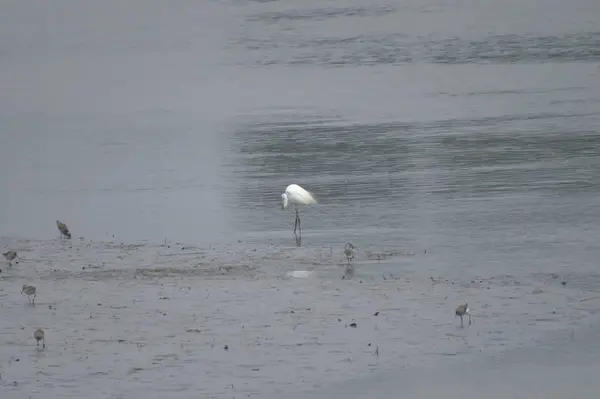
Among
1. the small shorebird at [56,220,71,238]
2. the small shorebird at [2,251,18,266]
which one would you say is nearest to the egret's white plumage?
the small shorebird at [56,220,71,238]

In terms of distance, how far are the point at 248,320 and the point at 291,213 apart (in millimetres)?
5652

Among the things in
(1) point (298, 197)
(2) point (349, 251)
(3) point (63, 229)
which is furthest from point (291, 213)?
(2) point (349, 251)

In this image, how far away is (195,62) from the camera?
134 ft

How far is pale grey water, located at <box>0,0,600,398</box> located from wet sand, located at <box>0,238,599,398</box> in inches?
1.3

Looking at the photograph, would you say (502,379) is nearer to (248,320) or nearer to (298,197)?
(248,320)

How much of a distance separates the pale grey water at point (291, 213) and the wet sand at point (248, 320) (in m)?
0.03

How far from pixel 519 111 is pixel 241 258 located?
487 inches

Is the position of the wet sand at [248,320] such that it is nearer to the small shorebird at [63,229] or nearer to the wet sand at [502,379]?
the wet sand at [502,379]

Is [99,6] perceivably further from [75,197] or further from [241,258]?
[241,258]

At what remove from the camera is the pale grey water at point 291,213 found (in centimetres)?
1359

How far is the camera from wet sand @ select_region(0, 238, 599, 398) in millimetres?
12820

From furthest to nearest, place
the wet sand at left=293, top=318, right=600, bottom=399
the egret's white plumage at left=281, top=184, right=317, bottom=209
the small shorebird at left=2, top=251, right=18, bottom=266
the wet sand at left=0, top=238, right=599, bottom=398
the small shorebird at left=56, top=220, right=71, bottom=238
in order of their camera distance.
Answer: the egret's white plumage at left=281, top=184, right=317, bottom=209 → the small shorebird at left=56, top=220, right=71, bottom=238 → the small shorebird at left=2, top=251, right=18, bottom=266 → the wet sand at left=0, top=238, right=599, bottom=398 → the wet sand at left=293, top=318, right=600, bottom=399

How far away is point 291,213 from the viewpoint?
1994 centimetres

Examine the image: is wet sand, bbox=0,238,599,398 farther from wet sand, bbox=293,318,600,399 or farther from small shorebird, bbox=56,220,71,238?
small shorebird, bbox=56,220,71,238
